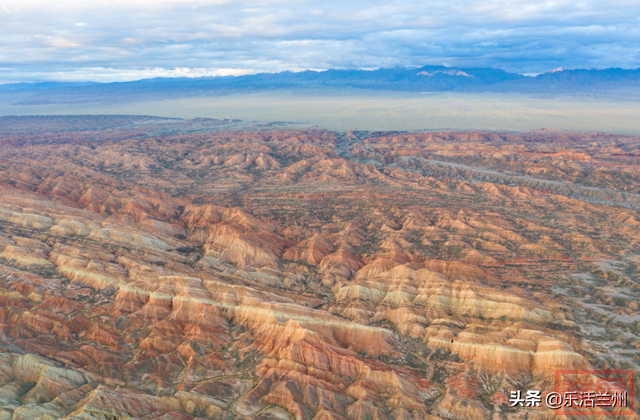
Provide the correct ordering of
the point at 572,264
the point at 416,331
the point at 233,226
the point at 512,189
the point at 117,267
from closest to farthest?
the point at 416,331 < the point at 117,267 < the point at 572,264 < the point at 233,226 < the point at 512,189

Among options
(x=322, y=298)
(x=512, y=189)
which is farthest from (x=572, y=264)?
(x=512, y=189)

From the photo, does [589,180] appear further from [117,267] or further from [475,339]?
[117,267]

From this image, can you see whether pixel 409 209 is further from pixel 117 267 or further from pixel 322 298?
pixel 117 267

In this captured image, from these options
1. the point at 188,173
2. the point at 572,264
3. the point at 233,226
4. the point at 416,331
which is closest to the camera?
the point at 416,331

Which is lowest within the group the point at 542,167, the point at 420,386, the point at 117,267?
the point at 420,386

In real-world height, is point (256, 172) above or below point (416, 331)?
above

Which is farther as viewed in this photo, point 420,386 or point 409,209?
point 409,209
